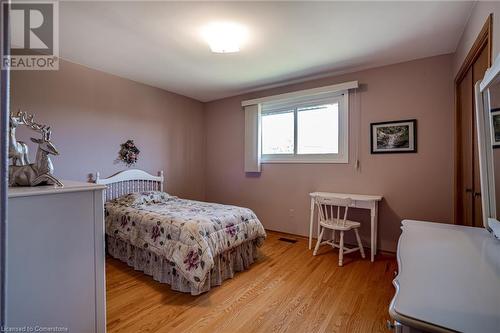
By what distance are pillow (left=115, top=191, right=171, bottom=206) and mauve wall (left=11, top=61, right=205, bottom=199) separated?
1.58ft

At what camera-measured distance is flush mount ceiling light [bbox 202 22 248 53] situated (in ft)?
7.14

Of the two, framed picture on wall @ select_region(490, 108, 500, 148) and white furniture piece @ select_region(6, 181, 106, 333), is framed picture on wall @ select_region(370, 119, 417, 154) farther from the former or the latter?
white furniture piece @ select_region(6, 181, 106, 333)

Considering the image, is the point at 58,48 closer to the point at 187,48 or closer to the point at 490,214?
the point at 187,48

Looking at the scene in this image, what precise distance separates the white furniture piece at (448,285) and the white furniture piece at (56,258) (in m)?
1.37

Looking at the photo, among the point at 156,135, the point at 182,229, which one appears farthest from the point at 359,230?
the point at 156,135

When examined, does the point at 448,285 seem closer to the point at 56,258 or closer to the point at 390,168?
the point at 56,258

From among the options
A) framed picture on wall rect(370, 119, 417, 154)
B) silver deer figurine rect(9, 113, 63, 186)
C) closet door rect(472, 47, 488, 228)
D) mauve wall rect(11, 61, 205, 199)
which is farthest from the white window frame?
silver deer figurine rect(9, 113, 63, 186)

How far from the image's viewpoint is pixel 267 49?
8.71 feet

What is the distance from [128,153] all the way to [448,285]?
3.82 meters

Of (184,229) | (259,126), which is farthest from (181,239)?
(259,126)

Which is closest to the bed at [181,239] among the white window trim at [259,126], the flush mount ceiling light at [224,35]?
the white window trim at [259,126]

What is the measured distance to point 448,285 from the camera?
30.4 inches

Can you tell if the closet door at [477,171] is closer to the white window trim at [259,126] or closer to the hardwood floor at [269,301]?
the hardwood floor at [269,301]

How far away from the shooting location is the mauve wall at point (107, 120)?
2.81 metres
